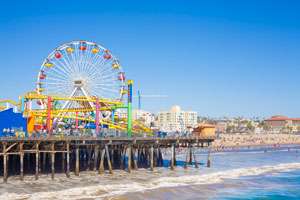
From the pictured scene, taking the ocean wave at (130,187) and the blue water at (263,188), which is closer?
the ocean wave at (130,187)

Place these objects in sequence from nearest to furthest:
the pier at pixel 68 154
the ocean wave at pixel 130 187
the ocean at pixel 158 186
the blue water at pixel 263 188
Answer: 1. the ocean wave at pixel 130 187
2. the ocean at pixel 158 186
3. the blue water at pixel 263 188
4. the pier at pixel 68 154

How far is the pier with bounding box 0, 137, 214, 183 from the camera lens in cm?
3781

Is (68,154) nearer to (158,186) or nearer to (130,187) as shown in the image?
(130,187)

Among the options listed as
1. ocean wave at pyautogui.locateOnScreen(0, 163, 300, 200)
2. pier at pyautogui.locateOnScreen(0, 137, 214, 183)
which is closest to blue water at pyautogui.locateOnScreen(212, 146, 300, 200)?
ocean wave at pyautogui.locateOnScreen(0, 163, 300, 200)

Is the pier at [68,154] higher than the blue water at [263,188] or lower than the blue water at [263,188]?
higher

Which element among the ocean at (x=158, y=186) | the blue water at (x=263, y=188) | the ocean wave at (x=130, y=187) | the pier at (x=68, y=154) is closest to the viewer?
the ocean wave at (x=130, y=187)

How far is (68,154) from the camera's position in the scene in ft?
131

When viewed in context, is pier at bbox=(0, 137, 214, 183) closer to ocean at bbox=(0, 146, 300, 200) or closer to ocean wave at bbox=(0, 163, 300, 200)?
ocean at bbox=(0, 146, 300, 200)

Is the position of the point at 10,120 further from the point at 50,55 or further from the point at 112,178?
the point at 50,55

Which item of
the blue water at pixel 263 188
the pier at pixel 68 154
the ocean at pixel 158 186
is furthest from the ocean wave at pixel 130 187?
the pier at pixel 68 154

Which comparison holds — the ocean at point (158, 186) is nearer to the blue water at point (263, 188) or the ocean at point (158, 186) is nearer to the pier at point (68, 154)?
the blue water at point (263, 188)

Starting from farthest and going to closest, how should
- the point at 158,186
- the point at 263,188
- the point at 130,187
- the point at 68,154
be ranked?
1. the point at 68,154
2. the point at 263,188
3. the point at 158,186
4. the point at 130,187

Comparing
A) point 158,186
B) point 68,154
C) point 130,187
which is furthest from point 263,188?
point 68,154

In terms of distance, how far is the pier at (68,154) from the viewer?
3781 cm
